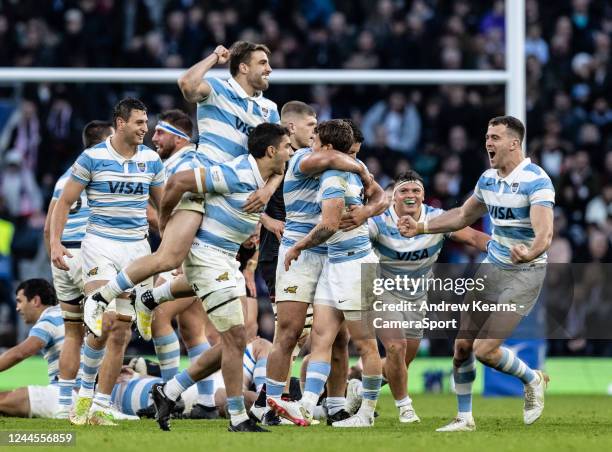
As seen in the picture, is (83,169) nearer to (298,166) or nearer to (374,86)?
(298,166)

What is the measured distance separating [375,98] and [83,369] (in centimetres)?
1013

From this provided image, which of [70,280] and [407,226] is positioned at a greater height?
[407,226]

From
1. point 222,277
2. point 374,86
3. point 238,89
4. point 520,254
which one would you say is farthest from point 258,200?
point 374,86

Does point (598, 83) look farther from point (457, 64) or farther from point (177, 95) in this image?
point (177, 95)

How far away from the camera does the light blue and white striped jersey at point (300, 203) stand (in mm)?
10031

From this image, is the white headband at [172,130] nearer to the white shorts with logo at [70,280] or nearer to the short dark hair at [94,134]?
the short dark hair at [94,134]

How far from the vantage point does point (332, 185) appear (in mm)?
9570

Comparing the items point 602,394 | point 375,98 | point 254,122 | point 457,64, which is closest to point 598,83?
point 457,64

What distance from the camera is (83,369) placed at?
1002cm

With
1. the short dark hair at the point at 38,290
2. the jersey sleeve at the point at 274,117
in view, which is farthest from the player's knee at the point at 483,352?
the short dark hair at the point at 38,290

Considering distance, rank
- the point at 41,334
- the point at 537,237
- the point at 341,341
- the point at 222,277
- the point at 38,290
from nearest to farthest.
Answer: the point at 222,277 → the point at 537,237 → the point at 341,341 → the point at 41,334 → the point at 38,290

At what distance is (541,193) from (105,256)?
3288 mm

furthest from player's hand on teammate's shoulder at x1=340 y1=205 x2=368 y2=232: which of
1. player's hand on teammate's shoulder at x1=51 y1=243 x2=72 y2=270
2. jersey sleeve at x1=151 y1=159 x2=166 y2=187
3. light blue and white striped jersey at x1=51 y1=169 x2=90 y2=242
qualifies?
light blue and white striped jersey at x1=51 y1=169 x2=90 y2=242

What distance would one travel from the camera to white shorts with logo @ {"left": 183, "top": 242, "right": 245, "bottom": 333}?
29.3ft
